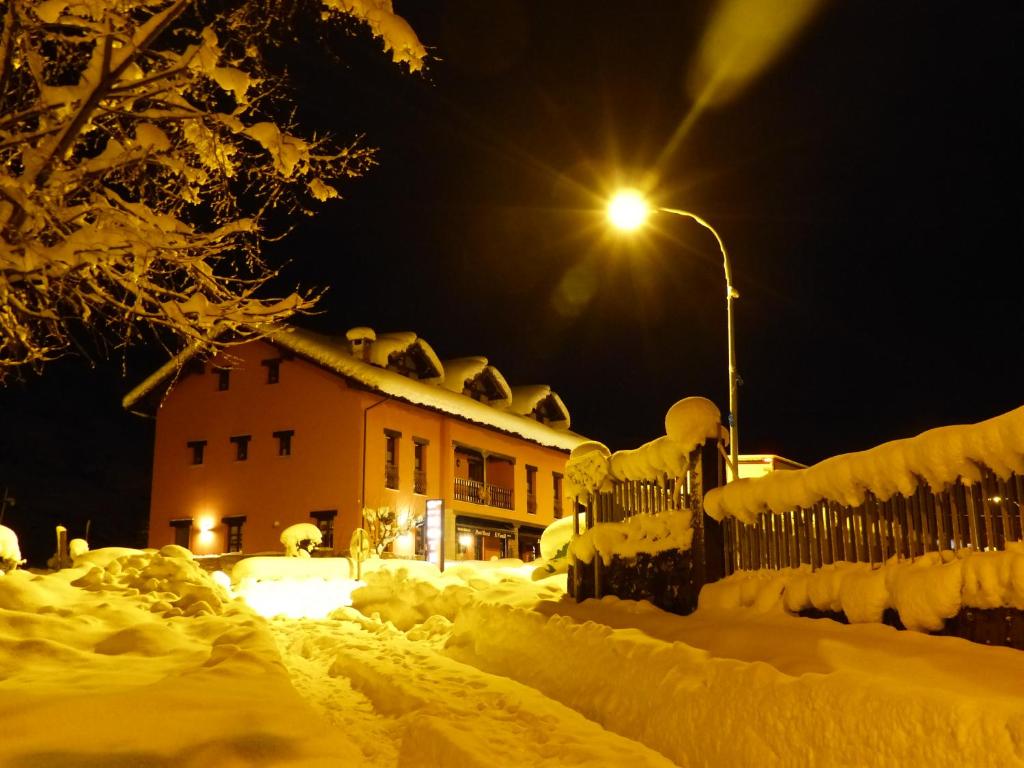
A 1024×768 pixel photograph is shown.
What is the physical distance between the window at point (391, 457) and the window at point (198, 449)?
7507 millimetres

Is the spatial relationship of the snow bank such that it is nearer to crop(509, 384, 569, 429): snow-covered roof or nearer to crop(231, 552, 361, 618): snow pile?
crop(231, 552, 361, 618): snow pile

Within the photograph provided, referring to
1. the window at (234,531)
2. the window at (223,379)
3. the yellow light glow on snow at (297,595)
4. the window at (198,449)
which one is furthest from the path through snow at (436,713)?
the window at (223,379)

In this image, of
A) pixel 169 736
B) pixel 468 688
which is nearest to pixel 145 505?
pixel 468 688

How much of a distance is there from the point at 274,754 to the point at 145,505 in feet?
153

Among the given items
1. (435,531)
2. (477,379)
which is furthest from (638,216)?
(477,379)

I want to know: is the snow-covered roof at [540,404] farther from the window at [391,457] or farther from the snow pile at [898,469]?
the snow pile at [898,469]

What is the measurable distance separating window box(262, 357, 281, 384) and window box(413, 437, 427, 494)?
18.6 ft

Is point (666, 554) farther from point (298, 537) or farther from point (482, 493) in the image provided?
point (482, 493)

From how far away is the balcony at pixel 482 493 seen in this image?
37219mm

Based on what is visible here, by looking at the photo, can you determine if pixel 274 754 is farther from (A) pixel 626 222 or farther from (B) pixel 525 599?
(A) pixel 626 222

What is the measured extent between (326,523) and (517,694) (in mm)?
23719

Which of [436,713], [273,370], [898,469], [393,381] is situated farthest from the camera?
[273,370]

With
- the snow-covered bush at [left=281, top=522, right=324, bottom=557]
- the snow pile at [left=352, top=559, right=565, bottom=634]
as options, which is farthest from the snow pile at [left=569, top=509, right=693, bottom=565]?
the snow-covered bush at [left=281, top=522, right=324, bottom=557]

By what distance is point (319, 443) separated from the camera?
106 ft
